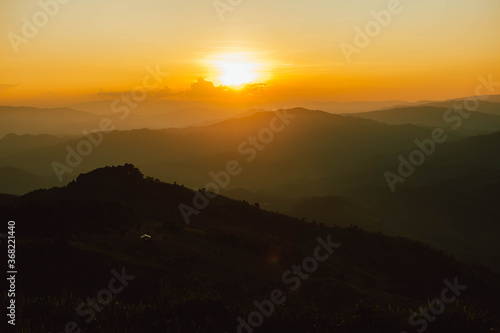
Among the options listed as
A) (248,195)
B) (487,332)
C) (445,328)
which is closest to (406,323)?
(445,328)

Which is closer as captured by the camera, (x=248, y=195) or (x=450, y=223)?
(x=450, y=223)

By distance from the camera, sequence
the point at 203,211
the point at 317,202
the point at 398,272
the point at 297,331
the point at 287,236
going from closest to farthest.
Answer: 1. the point at 297,331
2. the point at 398,272
3. the point at 287,236
4. the point at 203,211
5. the point at 317,202

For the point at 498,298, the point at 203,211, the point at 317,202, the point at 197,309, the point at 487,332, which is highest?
the point at 317,202

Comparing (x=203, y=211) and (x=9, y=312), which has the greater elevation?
(x=203, y=211)

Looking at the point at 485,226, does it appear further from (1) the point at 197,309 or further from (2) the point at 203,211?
(1) the point at 197,309

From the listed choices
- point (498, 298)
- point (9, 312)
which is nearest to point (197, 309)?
point (9, 312)

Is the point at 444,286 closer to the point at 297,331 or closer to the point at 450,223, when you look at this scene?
the point at 297,331

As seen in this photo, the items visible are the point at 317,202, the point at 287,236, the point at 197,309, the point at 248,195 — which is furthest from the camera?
the point at 248,195
